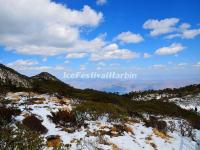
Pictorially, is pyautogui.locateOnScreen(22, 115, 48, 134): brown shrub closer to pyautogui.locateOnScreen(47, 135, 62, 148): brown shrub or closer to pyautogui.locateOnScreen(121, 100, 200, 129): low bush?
pyautogui.locateOnScreen(47, 135, 62, 148): brown shrub

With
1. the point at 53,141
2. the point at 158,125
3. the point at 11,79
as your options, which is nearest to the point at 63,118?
the point at 53,141

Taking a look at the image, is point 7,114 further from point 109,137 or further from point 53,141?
point 109,137

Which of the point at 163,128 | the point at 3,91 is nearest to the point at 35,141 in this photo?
the point at 163,128

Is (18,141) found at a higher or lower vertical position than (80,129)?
higher

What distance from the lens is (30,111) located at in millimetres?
20844

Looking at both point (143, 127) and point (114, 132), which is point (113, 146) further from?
point (143, 127)

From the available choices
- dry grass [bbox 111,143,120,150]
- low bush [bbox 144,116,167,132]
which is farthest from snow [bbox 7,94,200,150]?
low bush [bbox 144,116,167,132]

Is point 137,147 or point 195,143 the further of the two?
point 195,143

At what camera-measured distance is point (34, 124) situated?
18.3 m

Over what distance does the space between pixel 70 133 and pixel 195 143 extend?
10668mm

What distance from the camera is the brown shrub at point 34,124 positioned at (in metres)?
17.9

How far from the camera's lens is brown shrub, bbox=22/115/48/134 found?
58.6 feet

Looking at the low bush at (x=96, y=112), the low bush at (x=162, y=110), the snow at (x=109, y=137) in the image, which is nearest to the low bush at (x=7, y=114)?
the snow at (x=109, y=137)

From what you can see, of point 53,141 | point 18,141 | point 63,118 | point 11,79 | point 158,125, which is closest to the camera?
point 18,141
